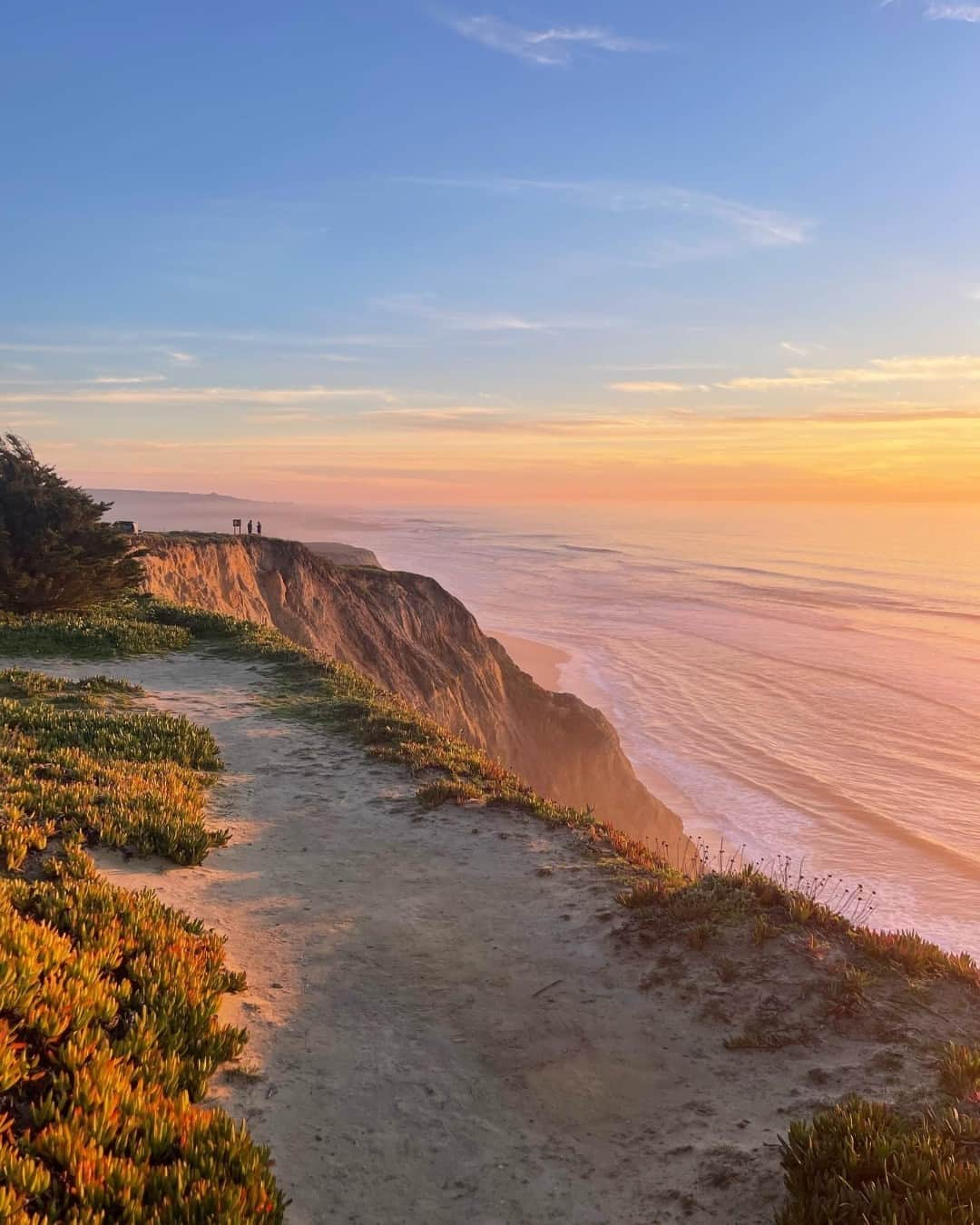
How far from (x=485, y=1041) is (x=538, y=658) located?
41.7m

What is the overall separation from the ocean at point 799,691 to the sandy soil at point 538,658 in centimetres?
99

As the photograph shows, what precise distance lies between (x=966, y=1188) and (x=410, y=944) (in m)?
4.12

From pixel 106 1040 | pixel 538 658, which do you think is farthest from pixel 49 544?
pixel 538 658

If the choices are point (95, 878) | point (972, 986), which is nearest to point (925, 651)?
point (972, 986)

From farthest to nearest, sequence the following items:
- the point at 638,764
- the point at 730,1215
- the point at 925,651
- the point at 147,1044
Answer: the point at 925,651 < the point at 638,764 < the point at 147,1044 < the point at 730,1215

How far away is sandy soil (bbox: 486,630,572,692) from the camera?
41.9 meters

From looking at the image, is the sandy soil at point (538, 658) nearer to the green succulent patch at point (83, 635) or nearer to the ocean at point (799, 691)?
the ocean at point (799, 691)

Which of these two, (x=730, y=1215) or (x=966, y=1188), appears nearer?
(x=966, y=1188)

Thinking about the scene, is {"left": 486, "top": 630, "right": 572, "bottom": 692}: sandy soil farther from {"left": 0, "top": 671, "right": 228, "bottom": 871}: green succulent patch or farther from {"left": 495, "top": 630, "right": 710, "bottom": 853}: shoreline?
{"left": 0, "top": 671, "right": 228, "bottom": 871}: green succulent patch

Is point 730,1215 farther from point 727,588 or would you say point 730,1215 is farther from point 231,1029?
point 727,588

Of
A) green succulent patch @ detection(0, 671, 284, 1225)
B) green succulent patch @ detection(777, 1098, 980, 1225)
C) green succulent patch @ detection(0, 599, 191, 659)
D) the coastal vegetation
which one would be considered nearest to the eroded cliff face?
green succulent patch @ detection(0, 599, 191, 659)

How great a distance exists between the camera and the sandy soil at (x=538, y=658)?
41.9 meters

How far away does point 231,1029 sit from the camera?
484cm

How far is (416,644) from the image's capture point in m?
36.3
